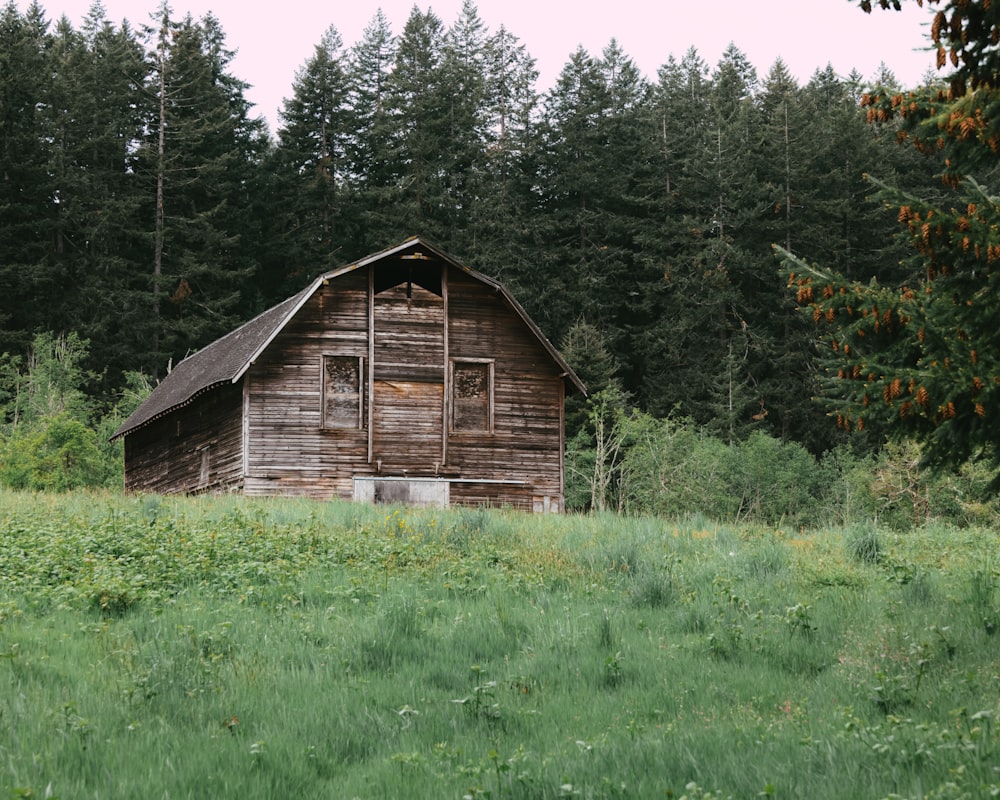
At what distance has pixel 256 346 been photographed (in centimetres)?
2553

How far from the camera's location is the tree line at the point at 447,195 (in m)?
48.7

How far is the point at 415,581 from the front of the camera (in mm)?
10891

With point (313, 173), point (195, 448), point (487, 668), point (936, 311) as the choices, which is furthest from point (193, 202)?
point (936, 311)

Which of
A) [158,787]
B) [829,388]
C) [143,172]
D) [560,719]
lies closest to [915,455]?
[829,388]

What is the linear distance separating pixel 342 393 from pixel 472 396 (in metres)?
3.43

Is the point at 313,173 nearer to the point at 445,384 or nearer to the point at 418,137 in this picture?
the point at 418,137

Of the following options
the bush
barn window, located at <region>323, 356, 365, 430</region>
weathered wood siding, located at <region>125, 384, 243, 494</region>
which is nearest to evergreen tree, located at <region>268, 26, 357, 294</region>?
weathered wood siding, located at <region>125, 384, 243, 494</region>

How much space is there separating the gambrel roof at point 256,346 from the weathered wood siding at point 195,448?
57 cm

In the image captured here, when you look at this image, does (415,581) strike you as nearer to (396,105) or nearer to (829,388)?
(829,388)

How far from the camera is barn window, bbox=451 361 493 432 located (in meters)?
27.6

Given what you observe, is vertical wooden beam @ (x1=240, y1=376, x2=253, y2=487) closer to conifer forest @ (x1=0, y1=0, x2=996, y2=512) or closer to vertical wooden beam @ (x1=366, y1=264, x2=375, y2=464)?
vertical wooden beam @ (x1=366, y1=264, x2=375, y2=464)

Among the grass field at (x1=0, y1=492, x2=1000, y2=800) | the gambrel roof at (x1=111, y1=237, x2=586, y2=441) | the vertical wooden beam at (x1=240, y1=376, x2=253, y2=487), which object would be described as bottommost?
the grass field at (x1=0, y1=492, x2=1000, y2=800)

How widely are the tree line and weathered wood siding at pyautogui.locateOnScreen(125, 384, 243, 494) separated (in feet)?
37.9

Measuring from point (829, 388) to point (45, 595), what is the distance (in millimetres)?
7279
